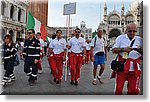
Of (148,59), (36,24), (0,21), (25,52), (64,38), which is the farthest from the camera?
(36,24)

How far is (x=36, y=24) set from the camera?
6.04 meters

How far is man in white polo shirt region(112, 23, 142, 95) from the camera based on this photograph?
3.63 m

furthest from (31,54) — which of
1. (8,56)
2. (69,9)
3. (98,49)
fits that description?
(98,49)

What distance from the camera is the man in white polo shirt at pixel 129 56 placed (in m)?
3.63

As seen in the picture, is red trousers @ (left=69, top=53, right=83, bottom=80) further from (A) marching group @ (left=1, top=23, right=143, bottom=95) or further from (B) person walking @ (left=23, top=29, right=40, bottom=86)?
(B) person walking @ (left=23, top=29, right=40, bottom=86)

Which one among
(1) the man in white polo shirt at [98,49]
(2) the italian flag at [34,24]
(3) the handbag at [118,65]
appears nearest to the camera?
(3) the handbag at [118,65]

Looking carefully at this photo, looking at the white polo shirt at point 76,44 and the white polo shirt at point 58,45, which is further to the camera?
the white polo shirt at point 58,45

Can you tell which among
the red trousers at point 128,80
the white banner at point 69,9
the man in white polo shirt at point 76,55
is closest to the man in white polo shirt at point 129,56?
the red trousers at point 128,80

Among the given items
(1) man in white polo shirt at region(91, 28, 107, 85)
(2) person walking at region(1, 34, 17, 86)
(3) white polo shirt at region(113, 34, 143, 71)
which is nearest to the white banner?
(1) man in white polo shirt at region(91, 28, 107, 85)

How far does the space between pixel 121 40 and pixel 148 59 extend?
1.75ft

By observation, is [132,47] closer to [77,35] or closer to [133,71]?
[133,71]

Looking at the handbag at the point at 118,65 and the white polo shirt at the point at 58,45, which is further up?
the white polo shirt at the point at 58,45

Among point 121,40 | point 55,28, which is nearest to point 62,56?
point 55,28

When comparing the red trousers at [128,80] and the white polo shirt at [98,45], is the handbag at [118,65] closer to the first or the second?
the red trousers at [128,80]
